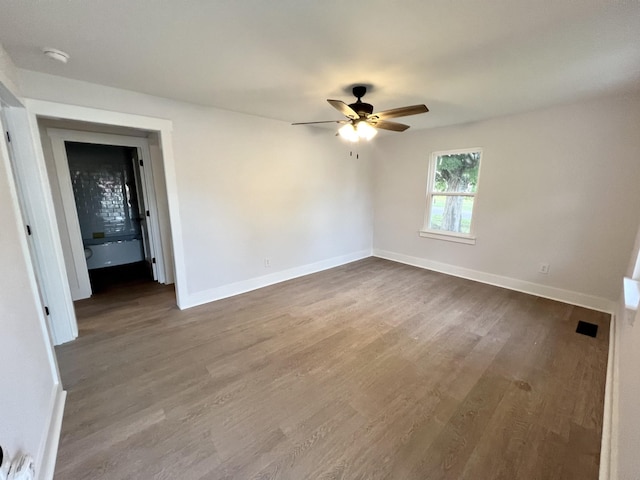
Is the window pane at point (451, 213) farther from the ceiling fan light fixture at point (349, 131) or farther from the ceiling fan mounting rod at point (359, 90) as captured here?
the ceiling fan mounting rod at point (359, 90)

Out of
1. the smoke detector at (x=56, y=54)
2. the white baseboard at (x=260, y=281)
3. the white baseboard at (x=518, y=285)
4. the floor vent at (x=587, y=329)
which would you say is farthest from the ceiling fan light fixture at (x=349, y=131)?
the floor vent at (x=587, y=329)

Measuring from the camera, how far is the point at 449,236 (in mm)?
4277

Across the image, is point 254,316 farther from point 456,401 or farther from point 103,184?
point 103,184

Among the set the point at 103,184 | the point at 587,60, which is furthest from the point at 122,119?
the point at 587,60

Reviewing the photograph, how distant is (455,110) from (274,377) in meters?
3.51

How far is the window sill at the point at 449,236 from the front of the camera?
406cm

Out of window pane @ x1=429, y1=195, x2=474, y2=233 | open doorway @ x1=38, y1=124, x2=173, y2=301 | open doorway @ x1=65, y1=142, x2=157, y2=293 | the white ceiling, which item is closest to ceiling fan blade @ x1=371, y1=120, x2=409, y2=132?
the white ceiling

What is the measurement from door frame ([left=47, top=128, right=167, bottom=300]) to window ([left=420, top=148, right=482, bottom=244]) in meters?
4.25

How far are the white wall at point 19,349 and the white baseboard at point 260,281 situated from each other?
4.99 ft

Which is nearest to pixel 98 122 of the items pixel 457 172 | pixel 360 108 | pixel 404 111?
pixel 360 108

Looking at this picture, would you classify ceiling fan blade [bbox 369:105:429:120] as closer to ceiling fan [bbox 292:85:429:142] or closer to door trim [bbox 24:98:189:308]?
ceiling fan [bbox 292:85:429:142]

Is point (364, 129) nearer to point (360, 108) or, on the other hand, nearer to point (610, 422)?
point (360, 108)

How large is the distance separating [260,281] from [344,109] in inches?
102

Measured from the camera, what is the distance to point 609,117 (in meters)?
2.83
